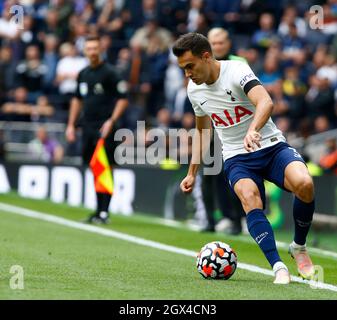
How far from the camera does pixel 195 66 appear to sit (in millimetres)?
8133

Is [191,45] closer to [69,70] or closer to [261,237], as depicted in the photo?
[261,237]

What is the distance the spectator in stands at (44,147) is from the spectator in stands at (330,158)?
4.98 metres

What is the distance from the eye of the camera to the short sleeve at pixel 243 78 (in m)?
8.03

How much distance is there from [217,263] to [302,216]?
791 millimetres

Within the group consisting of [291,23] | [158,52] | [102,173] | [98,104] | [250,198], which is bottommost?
[102,173]

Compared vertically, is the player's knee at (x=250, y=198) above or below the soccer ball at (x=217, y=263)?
above

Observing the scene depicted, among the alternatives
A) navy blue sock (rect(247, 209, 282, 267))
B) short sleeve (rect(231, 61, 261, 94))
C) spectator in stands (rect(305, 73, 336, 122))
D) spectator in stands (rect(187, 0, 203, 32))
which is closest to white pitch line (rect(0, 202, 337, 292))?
navy blue sock (rect(247, 209, 282, 267))

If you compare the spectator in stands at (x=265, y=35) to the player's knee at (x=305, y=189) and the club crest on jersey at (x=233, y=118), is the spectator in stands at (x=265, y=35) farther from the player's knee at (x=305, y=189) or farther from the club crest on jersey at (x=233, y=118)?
the player's knee at (x=305, y=189)

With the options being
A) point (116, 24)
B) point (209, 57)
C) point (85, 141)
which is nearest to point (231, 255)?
point (209, 57)

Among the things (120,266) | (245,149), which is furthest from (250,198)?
(120,266)

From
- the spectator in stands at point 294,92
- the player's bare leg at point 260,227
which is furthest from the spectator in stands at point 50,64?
the player's bare leg at point 260,227

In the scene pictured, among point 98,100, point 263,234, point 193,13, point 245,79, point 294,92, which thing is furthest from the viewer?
point 193,13
